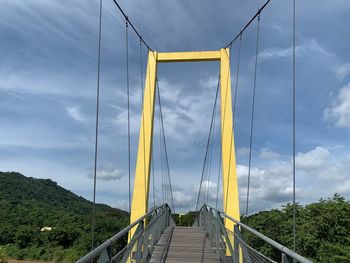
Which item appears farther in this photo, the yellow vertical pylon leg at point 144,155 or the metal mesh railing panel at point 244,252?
the yellow vertical pylon leg at point 144,155

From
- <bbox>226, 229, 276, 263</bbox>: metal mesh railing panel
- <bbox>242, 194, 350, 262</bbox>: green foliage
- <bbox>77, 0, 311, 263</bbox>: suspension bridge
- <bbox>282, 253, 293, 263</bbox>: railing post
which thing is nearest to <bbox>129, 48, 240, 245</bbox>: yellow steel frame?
<bbox>77, 0, 311, 263</bbox>: suspension bridge

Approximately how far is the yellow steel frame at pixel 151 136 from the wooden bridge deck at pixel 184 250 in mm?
1010

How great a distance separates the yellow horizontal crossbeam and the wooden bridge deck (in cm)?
588

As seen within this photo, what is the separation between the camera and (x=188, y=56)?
13422 mm

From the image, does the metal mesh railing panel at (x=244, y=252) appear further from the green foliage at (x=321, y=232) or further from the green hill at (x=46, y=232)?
the green hill at (x=46, y=232)

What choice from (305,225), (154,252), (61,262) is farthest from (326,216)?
(61,262)

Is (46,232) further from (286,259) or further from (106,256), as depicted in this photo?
(286,259)

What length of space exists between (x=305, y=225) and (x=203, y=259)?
48.9 ft

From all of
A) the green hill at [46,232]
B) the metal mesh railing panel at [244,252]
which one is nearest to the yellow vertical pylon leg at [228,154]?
the metal mesh railing panel at [244,252]

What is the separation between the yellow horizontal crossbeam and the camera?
513 inches

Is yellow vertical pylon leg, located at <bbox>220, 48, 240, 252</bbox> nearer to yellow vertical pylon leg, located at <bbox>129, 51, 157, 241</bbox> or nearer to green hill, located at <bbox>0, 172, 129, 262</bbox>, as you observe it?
yellow vertical pylon leg, located at <bbox>129, 51, 157, 241</bbox>

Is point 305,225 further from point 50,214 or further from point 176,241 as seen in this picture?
point 50,214

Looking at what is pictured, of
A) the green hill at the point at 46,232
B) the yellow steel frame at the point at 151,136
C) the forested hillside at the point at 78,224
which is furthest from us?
the green hill at the point at 46,232

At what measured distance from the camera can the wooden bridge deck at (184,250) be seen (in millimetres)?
6344
